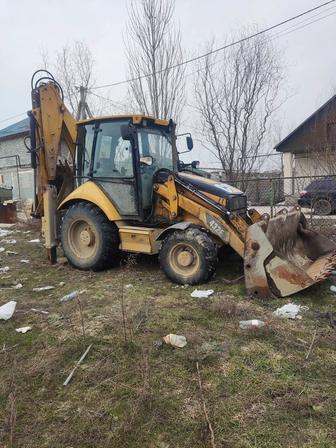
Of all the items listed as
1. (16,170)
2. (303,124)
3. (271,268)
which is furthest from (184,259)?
(16,170)

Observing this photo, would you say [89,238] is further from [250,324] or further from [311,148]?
[311,148]

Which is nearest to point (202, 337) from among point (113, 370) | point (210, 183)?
point (113, 370)

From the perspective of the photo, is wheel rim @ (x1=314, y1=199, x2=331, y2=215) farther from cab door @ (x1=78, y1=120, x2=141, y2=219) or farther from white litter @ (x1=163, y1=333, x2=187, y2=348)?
white litter @ (x1=163, y1=333, x2=187, y2=348)

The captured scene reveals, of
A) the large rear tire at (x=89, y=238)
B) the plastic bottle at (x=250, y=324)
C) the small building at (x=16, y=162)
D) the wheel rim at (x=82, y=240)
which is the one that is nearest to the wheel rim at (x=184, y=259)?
the large rear tire at (x=89, y=238)

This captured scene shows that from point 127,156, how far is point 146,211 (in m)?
0.91

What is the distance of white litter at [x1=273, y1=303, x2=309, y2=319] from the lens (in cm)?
436

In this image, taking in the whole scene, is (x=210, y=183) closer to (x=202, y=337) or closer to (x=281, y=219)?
(x=281, y=219)

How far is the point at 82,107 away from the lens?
63.2 feet

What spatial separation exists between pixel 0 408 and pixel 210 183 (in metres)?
4.28

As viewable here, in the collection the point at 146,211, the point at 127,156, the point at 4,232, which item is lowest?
the point at 4,232

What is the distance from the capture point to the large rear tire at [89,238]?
21.5ft

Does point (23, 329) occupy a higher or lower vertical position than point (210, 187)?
lower

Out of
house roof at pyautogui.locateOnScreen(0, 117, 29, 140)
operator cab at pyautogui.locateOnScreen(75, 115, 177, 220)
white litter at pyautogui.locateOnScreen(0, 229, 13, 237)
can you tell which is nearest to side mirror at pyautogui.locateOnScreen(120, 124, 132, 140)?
operator cab at pyautogui.locateOnScreen(75, 115, 177, 220)

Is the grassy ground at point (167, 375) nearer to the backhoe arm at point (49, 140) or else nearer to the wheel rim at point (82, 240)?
the wheel rim at point (82, 240)
